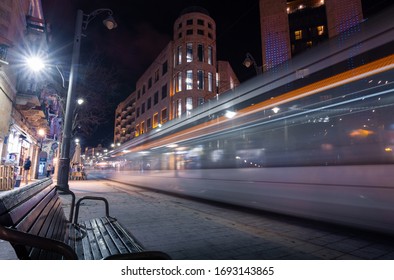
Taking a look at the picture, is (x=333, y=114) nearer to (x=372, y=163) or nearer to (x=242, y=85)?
(x=372, y=163)

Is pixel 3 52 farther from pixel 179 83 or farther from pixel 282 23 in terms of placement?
pixel 179 83

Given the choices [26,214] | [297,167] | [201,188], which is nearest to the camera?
[26,214]

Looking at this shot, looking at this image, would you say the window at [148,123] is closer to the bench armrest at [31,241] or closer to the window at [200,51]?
the window at [200,51]

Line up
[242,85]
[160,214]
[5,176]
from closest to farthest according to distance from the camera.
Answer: [242,85] → [160,214] → [5,176]

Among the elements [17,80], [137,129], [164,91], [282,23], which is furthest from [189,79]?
[17,80]

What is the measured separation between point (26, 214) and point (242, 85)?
5.16 metres

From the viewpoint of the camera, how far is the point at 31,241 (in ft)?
4.76

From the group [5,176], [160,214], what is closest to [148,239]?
[160,214]

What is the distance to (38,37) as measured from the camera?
1538cm

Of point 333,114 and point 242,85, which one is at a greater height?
point 242,85

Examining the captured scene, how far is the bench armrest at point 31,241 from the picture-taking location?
139 centimetres

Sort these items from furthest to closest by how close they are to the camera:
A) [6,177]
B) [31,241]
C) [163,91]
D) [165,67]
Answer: [163,91] → [165,67] → [6,177] → [31,241]

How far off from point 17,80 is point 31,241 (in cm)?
1634
